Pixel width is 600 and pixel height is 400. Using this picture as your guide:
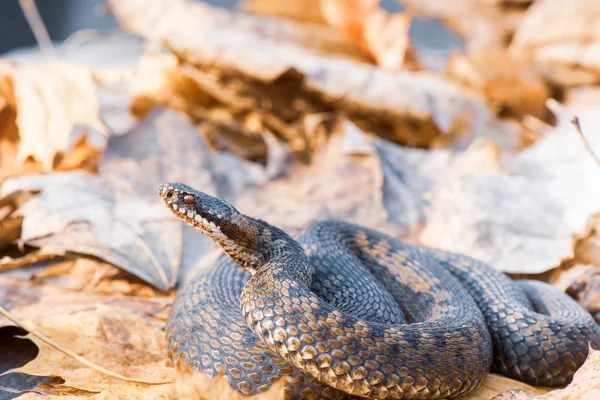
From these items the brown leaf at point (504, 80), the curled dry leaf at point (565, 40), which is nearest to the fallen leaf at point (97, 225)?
the brown leaf at point (504, 80)

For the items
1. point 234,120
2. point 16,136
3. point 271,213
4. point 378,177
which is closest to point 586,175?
point 378,177

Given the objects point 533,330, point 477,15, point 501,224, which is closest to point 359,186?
point 501,224

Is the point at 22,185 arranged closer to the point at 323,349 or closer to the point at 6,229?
the point at 6,229

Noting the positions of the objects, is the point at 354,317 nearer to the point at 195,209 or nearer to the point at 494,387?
the point at 494,387

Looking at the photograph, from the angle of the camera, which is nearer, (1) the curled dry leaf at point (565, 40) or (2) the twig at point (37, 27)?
(2) the twig at point (37, 27)

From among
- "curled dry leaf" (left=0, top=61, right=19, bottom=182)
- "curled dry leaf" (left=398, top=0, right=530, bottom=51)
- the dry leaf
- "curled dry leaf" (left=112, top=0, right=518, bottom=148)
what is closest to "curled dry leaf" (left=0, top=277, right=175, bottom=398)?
the dry leaf

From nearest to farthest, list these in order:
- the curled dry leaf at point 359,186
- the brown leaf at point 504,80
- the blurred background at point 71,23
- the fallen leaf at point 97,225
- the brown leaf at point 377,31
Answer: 1. the fallen leaf at point 97,225
2. the curled dry leaf at point 359,186
3. the brown leaf at point 504,80
4. the brown leaf at point 377,31
5. the blurred background at point 71,23

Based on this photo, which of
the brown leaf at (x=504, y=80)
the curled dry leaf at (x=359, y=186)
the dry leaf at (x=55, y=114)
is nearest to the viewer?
the curled dry leaf at (x=359, y=186)

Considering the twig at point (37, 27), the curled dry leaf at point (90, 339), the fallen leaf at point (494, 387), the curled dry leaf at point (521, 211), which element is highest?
the twig at point (37, 27)

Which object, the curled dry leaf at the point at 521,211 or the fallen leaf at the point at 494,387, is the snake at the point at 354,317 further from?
the curled dry leaf at the point at 521,211
